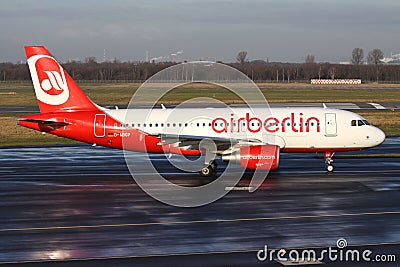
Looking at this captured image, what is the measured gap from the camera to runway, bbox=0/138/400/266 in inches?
735

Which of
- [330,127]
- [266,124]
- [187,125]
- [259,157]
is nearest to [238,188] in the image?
[259,157]

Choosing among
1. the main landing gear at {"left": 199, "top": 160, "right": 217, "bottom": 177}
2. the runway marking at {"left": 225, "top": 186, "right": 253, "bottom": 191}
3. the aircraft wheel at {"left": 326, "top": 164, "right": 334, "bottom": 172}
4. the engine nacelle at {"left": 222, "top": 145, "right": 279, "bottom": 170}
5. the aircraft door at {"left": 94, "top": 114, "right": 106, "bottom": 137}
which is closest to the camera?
the runway marking at {"left": 225, "top": 186, "right": 253, "bottom": 191}

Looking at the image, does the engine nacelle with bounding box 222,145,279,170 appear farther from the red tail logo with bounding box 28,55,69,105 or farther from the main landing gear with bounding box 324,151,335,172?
the red tail logo with bounding box 28,55,69,105

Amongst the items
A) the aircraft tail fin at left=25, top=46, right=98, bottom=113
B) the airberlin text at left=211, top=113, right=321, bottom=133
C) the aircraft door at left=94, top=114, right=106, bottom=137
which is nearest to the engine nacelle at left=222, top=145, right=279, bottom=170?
the airberlin text at left=211, top=113, right=321, bottom=133

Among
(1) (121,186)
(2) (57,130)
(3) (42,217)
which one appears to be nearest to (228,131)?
(1) (121,186)

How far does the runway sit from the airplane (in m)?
1.56

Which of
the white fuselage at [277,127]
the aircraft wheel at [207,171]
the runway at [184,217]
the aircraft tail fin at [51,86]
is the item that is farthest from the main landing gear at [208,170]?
the aircraft tail fin at [51,86]

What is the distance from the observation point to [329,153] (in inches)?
1404

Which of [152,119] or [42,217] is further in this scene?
[152,119]

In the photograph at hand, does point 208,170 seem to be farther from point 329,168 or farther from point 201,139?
point 329,168

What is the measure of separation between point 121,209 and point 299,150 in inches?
537

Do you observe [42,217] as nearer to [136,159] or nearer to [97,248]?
[97,248]

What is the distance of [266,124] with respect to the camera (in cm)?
3472

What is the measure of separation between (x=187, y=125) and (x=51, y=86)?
8049 mm
